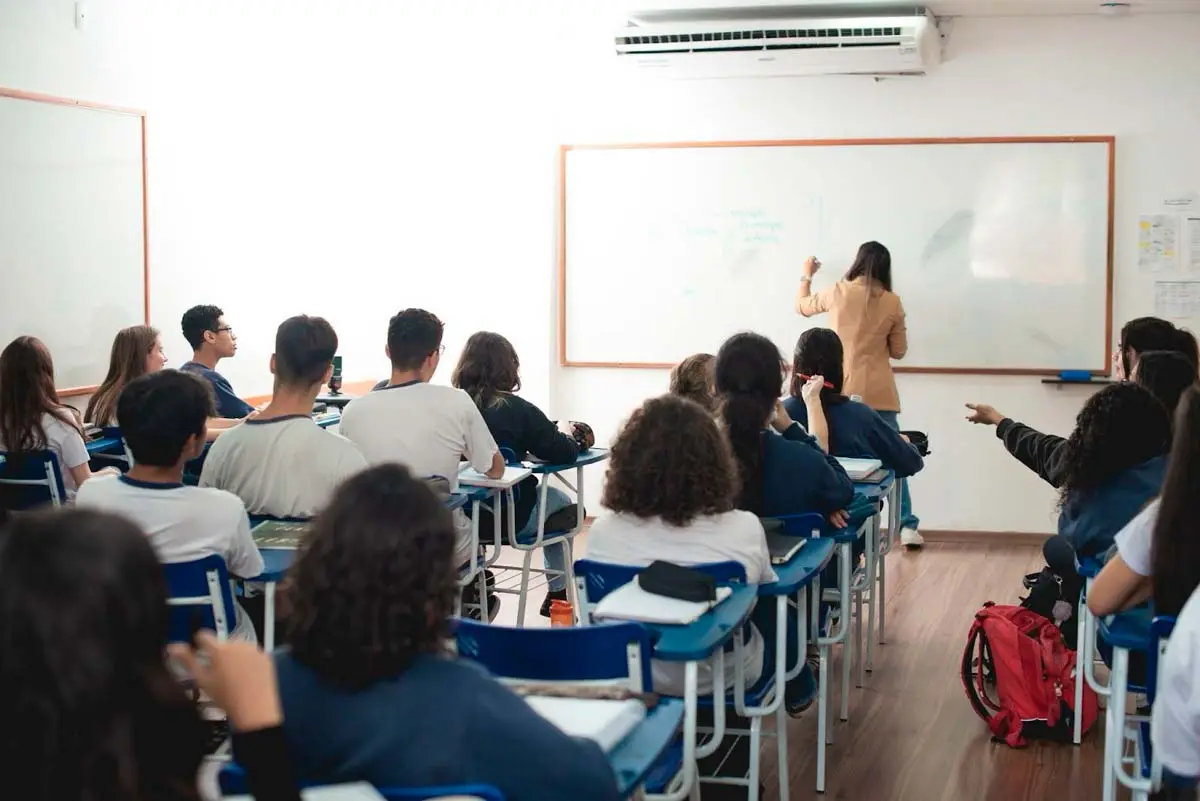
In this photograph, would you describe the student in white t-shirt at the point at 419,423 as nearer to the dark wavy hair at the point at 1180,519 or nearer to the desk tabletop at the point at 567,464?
the desk tabletop at the point at 567,464

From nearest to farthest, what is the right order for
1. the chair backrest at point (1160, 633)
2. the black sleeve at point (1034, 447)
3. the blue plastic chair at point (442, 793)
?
1. the blue plastic chair at point (442, 793)
2. the chair backrest at point (1160, 633)
3. the black sleeve at point (1034, 447)

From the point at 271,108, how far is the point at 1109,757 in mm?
5398

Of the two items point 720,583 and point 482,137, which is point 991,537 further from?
point 720,583

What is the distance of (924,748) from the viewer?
3.98 metres

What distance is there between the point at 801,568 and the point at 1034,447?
4.63 ft

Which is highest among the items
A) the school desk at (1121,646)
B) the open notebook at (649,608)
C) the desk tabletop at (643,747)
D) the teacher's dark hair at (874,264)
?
the teacher's dark hair at (874,264)

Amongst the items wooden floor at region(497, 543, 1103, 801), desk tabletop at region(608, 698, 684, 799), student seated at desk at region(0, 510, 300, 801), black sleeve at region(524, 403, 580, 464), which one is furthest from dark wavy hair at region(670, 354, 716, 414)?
student seated at desk at region(0, 510, 300, 801)

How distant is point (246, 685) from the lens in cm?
143

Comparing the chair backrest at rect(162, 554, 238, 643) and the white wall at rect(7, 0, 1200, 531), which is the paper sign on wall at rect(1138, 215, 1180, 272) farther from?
the chair backrest at rect(162, 554, 238, 643)

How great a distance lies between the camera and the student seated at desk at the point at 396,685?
1641 mm

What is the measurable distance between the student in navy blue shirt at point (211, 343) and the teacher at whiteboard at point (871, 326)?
9.27 ft

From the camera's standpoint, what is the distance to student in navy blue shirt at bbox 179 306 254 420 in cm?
Answer: 548

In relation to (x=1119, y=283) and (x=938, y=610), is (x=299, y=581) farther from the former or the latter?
(x=1119, y=283)

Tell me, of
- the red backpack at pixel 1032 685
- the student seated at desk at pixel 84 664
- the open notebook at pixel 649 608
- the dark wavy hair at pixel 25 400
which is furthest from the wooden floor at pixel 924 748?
the student seated at desk at pixel 84 664
